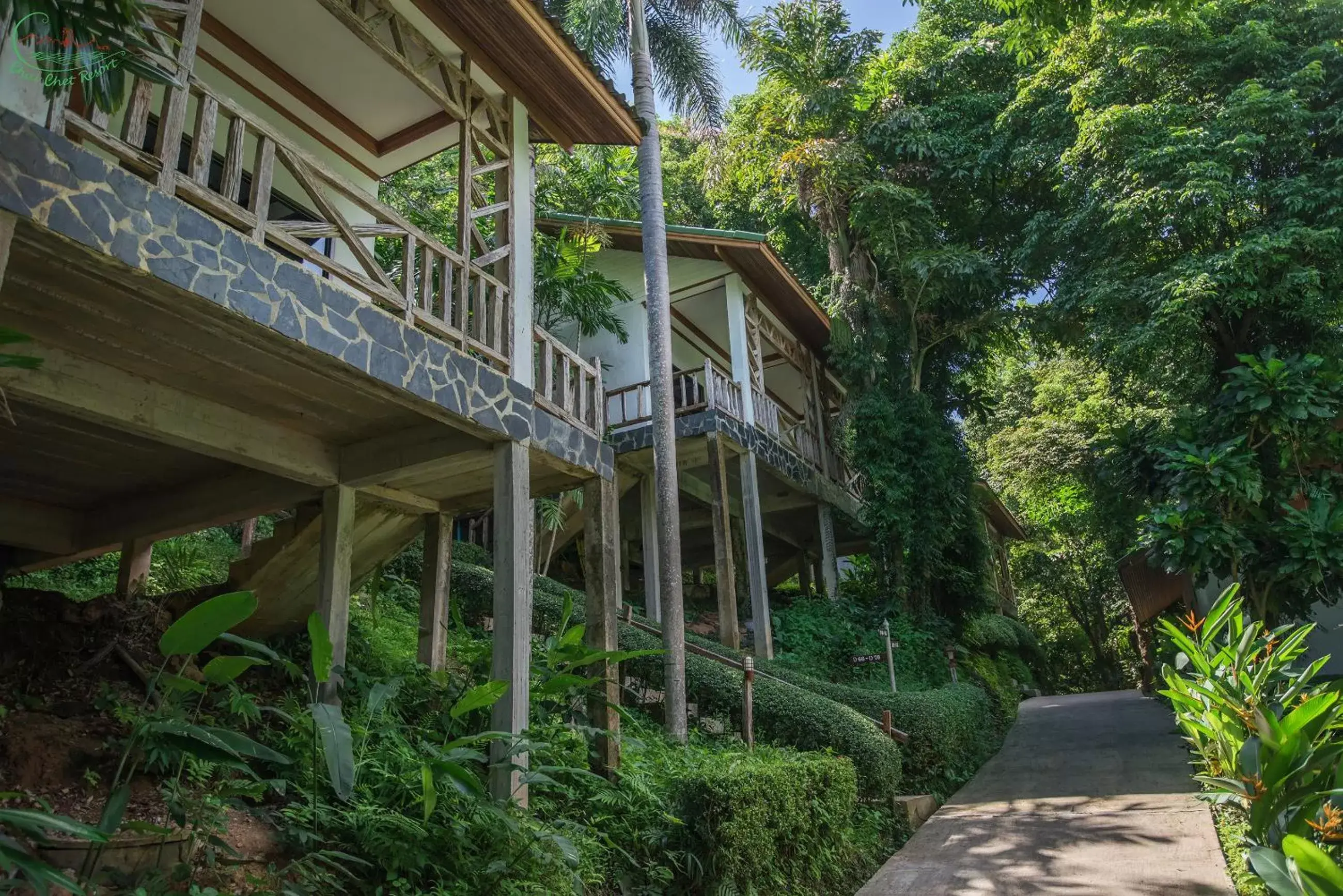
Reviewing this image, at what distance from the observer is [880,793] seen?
30.0ft

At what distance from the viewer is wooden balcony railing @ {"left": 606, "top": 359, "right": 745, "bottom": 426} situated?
577 inches

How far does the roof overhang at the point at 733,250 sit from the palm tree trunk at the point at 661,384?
11.1ft

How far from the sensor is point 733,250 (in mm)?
15789

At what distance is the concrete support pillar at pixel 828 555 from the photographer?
1833cm

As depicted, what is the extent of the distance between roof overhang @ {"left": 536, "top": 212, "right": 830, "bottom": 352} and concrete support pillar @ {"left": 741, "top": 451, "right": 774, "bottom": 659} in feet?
11.9

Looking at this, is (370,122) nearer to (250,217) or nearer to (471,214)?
(471,214)

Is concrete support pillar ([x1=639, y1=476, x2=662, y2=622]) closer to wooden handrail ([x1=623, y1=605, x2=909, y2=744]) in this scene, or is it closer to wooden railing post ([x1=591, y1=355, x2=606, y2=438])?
wooden handrail ([x1=623, y1=605, x2=909, y2=744])

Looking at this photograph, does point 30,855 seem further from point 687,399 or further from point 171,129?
point 687,399

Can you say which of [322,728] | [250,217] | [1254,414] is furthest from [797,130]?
[322,728]

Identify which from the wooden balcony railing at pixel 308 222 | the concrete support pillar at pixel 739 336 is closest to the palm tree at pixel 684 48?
the concrete support pillar at pixel 739 336

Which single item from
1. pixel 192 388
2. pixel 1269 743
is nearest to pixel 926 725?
pixel 1269 743

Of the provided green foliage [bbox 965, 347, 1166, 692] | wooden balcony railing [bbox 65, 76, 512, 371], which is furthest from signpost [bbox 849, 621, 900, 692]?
wooden balcony railing [bbox 65, 76, 512, 371]

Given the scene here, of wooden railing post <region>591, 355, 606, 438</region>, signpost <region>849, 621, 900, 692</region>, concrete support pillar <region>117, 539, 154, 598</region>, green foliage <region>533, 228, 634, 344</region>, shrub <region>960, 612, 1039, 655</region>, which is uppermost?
green foliage <region>533, 228, 634, 344</region>

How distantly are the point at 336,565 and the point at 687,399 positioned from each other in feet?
32.0
